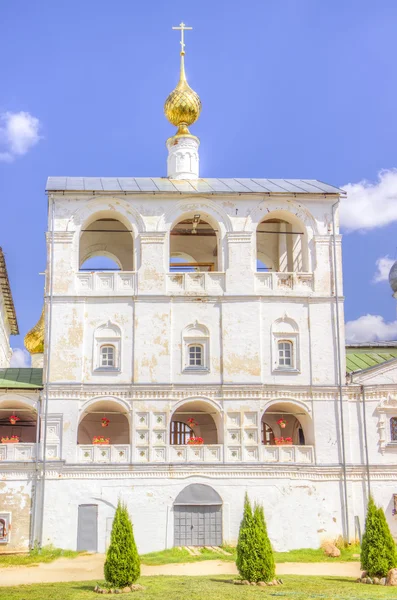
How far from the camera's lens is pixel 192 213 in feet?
102

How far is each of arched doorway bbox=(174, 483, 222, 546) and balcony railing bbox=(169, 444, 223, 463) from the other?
873 mm

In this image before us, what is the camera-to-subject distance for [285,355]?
3000cm

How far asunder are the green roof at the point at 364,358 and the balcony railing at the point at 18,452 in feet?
37.9

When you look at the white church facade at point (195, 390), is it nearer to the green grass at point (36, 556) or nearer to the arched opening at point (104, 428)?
the arched opening at point (104, 428)

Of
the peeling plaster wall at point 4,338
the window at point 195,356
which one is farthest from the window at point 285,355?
the peeling plaster wall at point 4,338

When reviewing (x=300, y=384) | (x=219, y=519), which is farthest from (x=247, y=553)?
(x=300, y=384)

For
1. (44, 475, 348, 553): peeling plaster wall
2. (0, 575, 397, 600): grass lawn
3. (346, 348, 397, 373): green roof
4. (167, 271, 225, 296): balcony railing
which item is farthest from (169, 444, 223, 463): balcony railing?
(0, 575, 397, 600): grass lawn

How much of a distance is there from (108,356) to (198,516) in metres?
6.25

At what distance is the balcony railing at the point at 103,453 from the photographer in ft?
92.9

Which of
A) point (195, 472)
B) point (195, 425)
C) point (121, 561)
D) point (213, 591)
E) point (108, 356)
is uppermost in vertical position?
point (108, 356)

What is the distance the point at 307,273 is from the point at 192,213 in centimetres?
475

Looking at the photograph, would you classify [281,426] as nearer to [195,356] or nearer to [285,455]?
[285,455]

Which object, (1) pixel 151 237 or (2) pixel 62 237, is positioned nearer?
(2) pixel 62 237

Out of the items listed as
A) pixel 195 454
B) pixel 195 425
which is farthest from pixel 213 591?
pixel 195 425
